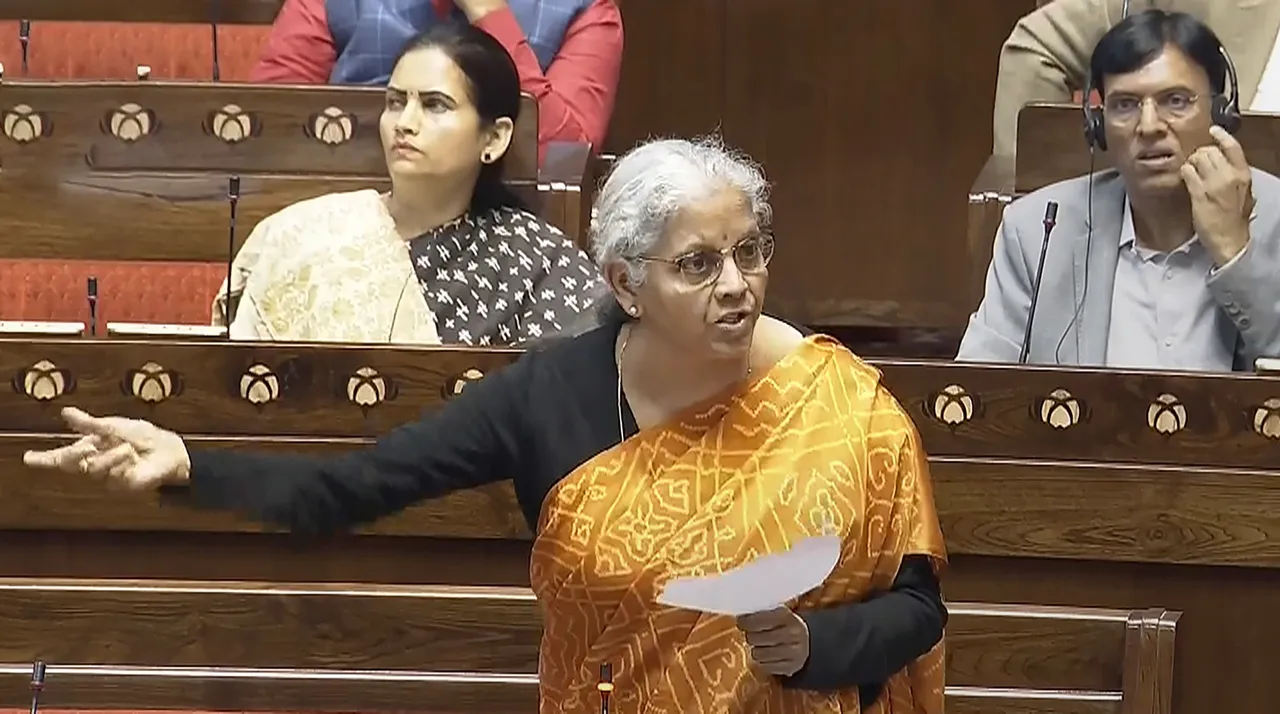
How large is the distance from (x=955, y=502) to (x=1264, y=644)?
0.23 meters

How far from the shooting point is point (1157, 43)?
1.66m

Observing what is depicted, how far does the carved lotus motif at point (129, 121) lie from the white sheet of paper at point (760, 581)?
1127mm

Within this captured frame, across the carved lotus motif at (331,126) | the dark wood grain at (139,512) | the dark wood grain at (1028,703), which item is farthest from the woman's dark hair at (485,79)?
the dark wood grain at (1028,703)

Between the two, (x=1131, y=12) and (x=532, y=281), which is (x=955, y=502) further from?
(x=1131, y=12)

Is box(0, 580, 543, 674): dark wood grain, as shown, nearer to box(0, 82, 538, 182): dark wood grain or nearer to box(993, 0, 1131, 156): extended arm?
box(0, 82, 538, 182): dark wood grain

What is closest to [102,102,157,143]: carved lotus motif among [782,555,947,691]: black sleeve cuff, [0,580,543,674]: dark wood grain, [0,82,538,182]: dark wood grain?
[0,82,538,182]: dark wood grain

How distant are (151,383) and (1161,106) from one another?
0.81m

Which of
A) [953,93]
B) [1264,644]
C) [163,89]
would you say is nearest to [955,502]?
[1264,644]

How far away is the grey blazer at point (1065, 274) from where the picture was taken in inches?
64.9

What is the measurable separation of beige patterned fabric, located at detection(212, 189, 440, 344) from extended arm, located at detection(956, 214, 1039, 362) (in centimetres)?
44

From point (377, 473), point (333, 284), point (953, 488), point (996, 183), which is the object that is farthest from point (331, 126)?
point (377, 473)

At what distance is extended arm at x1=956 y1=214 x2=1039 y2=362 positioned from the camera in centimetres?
166

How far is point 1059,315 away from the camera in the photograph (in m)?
1.66

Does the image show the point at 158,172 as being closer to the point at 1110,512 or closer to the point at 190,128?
the point at 190,128
